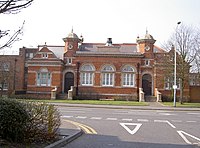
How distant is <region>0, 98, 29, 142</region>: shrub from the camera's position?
8.34m

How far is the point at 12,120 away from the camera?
8.45 m

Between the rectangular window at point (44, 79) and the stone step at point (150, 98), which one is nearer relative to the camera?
the stone step at point (150, 98)

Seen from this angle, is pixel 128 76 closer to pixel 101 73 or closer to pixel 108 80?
pixel 108 80

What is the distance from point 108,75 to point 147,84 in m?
6.77

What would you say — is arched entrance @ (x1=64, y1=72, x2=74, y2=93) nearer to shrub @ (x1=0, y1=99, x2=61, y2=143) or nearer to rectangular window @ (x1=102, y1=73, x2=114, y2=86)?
rectangular window @ (x1=102, y1=73, x2=114, y2=86)

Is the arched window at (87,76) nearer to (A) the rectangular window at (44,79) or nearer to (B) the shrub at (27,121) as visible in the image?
(A) the rectangular window at (44,79)

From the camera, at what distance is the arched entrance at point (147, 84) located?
50562mm

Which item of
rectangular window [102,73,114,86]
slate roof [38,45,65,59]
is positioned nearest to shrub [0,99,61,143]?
rectangular window [102,73,114,86]

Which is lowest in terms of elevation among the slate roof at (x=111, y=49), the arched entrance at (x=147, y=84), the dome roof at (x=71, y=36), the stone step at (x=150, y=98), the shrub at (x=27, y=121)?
the stone step at (x=150, y=98)

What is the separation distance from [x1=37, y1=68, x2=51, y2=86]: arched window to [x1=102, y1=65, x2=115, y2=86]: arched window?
931 centimetres

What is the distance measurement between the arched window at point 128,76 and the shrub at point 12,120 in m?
41.5

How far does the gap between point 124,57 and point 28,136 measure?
4149 cm

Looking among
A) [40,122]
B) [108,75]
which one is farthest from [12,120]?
[108,75]

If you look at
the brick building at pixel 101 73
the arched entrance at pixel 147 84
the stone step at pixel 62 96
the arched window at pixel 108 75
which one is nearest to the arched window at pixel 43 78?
the brick building at pixel 101 73
